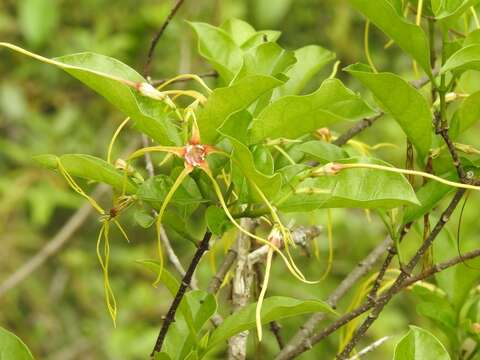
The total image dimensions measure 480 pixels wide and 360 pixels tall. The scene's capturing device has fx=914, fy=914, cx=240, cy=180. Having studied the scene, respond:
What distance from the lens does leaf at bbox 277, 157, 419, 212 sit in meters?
0.78

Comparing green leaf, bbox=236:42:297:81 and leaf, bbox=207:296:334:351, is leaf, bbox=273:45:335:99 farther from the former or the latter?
leaf, bbox=207:296:334:351

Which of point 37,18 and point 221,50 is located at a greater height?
point 221,50

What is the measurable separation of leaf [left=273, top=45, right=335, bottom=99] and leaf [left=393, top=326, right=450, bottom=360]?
292 millimetres

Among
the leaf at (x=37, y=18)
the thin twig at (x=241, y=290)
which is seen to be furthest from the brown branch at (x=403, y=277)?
the leaf at (x=37, y=18)

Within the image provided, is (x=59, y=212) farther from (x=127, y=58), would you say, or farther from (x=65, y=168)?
(x=65, y=168)

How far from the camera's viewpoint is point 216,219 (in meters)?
0.81

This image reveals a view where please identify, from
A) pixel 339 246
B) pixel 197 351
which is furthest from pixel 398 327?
pixel 197 351

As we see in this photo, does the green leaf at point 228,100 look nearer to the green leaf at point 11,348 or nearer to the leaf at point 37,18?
the green leaf at point 11,348

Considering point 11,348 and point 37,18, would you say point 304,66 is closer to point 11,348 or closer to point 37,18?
point 11,348

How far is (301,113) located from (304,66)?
0.20m

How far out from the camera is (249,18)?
269cm

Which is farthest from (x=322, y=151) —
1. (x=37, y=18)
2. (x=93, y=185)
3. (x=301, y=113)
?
(x=93, y=185)

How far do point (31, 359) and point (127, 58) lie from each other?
204 centimetres

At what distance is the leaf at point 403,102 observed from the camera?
2.67ft
